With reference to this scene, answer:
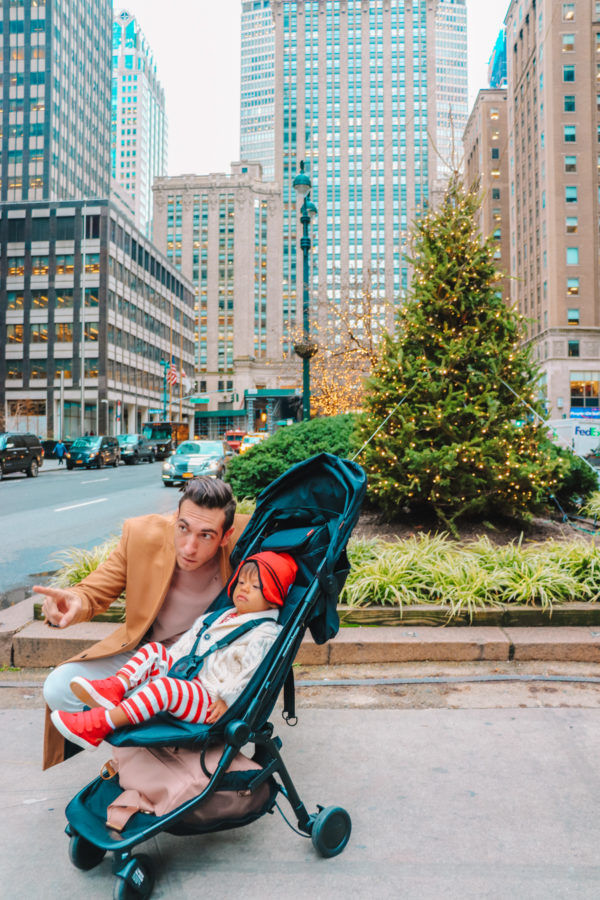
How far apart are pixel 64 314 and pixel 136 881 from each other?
6905 cm

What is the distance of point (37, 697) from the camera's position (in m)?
3.85

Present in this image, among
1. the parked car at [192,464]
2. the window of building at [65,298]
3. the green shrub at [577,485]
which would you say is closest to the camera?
the green shrub at [577,485]

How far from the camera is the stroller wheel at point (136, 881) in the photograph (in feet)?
6.50

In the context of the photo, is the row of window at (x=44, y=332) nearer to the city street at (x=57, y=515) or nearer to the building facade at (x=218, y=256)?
the city street at (x=57, y=515)

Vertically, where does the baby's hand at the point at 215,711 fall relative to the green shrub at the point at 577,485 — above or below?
below

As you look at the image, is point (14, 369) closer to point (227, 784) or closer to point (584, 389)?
point (584, 389)

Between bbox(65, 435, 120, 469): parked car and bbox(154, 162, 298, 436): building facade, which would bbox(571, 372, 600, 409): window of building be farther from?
bbox(154, 162, 298, 436): building facade

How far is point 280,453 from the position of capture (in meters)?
9.17

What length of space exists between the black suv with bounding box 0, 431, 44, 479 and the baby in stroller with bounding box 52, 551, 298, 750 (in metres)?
23.0

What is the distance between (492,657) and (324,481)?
2.29 meters

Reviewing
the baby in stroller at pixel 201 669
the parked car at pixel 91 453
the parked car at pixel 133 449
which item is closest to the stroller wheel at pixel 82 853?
the baby in stroller at pixel 201 669

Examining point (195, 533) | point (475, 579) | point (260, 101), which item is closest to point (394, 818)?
point (195, 533)

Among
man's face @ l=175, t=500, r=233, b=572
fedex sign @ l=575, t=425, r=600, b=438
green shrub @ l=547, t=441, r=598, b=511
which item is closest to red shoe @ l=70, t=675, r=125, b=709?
man's face @ l=175, t=500, r=233, b=572

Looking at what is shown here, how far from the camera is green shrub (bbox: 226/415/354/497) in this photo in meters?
8.86
